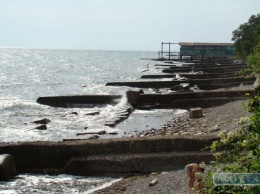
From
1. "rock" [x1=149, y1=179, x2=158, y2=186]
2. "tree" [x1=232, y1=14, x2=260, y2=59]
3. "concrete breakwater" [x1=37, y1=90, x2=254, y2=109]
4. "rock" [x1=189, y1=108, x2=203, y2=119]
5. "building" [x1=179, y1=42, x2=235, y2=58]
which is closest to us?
"rock" [x1=149, y1=179, x2=158, y2=186]

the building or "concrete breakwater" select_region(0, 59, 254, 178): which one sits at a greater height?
the building

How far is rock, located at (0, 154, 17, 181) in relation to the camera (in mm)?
13805

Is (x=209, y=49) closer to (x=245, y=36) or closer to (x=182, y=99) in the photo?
(x=245, y=36)

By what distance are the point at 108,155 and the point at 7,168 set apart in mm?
3357

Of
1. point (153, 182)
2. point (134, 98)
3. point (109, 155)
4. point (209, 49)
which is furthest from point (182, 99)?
point (209, 49)

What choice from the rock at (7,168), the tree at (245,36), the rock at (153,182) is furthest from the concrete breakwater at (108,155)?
the tree at (245,36)

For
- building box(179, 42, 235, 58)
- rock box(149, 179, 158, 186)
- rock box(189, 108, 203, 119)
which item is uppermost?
building box(179, 42, 235, 58)

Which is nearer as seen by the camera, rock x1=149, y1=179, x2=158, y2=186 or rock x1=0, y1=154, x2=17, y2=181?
rock x1=149, y1=179, x2=158, y2=186

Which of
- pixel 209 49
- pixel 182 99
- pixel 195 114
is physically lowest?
pixel 195 114

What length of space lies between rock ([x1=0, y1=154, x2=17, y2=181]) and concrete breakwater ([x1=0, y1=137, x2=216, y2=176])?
53 centimetres

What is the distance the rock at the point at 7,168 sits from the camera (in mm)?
13805

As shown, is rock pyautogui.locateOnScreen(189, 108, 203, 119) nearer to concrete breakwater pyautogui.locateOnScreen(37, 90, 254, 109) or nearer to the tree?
concrete breakwater pyautogui.locateOnScreen(37, 90, 254, 109)

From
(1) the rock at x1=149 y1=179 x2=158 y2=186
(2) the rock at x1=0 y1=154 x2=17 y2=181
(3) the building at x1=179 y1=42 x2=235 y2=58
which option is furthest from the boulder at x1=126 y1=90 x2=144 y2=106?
(3) the building at x1=179 y1=42 x2=235 y2=58

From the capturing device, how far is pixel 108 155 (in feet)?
48.2
